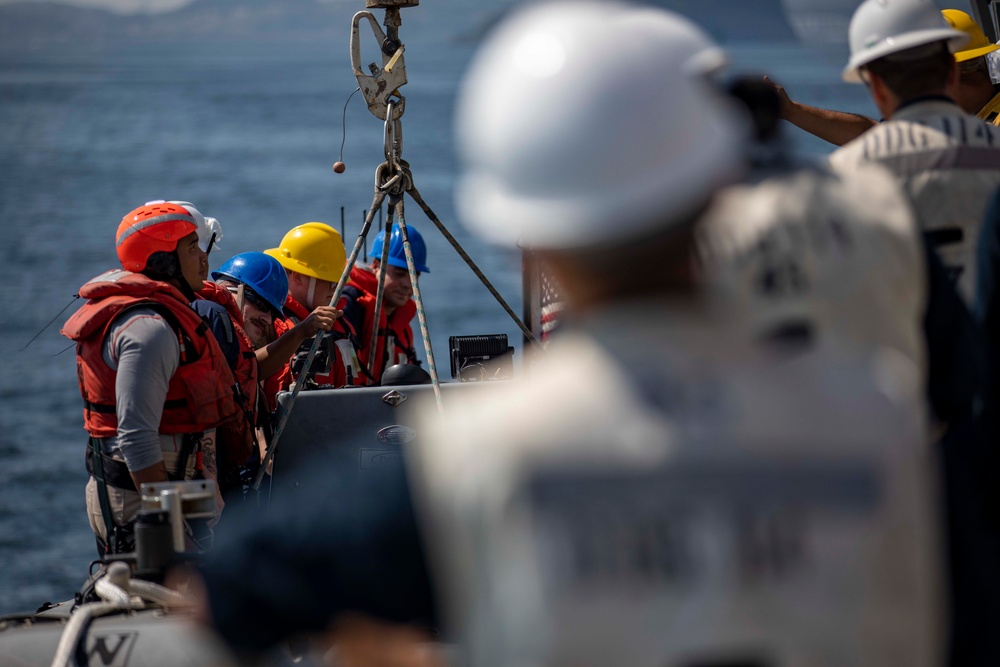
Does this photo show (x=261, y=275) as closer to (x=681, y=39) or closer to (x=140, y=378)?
(x=140, y=378)

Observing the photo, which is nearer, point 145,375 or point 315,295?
point 145,375

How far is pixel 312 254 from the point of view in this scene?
25.4ft

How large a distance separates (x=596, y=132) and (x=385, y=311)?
6.47m

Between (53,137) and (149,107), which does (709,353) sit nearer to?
(53,137)

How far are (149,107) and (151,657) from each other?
107 m

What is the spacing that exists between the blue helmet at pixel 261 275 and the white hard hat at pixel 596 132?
527 centimetres

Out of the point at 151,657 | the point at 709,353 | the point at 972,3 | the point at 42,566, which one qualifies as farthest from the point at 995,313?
the point at 42,566

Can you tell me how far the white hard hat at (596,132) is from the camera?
133 centimetres

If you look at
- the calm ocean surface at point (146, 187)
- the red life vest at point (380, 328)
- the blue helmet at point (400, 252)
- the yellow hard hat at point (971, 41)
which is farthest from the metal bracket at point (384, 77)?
the blue helmet at point (400, 252)

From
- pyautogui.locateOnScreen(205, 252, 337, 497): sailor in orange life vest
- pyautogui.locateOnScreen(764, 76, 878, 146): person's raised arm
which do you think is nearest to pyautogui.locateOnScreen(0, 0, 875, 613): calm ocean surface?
pyautogui.locateOnScreen(764, 76, 878, 146): person's raised arm

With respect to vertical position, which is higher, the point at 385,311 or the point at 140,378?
the point at 140,378

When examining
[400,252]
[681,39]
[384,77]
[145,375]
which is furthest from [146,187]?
[681,39]

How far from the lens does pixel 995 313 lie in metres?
2.15

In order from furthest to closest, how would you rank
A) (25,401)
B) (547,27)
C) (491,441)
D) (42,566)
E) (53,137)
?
(53,137)
(25,401)
(42,566)
(547,27)
(491,441)
